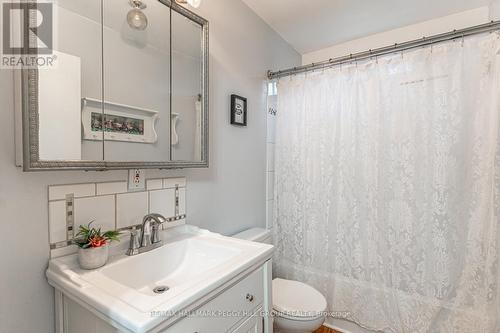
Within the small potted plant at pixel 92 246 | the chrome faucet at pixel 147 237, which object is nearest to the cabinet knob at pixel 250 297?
the chrome faucet at pixel 147 237

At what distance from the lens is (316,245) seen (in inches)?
73.4

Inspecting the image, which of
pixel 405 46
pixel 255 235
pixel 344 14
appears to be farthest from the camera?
pixel 344 14

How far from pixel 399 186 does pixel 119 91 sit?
5.20 ft

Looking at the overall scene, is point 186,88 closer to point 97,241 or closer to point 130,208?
point 130,208

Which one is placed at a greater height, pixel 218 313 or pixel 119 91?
pixel 119 91

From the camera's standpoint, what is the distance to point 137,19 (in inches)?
43.9

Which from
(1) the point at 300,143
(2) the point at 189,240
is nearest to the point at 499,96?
(1) the point at 300,143

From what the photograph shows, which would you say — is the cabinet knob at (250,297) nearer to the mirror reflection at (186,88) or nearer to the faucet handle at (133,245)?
the faucet handle at (133,245)

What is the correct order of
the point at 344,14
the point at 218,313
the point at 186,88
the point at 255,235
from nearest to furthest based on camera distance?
the point at 218,313, the point at 186,88, the point at 255,235, the point at 344,14

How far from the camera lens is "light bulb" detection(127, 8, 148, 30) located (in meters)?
1.09

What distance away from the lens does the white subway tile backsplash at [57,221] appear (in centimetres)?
89

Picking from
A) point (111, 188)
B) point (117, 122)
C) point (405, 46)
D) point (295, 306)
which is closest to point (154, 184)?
point (111, 188)

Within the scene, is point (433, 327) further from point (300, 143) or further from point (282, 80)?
point (282, 80)

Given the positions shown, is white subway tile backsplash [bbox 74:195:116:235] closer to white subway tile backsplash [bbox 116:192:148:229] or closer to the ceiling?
white subway tile backsplash [bbox 116:192:148:229]
